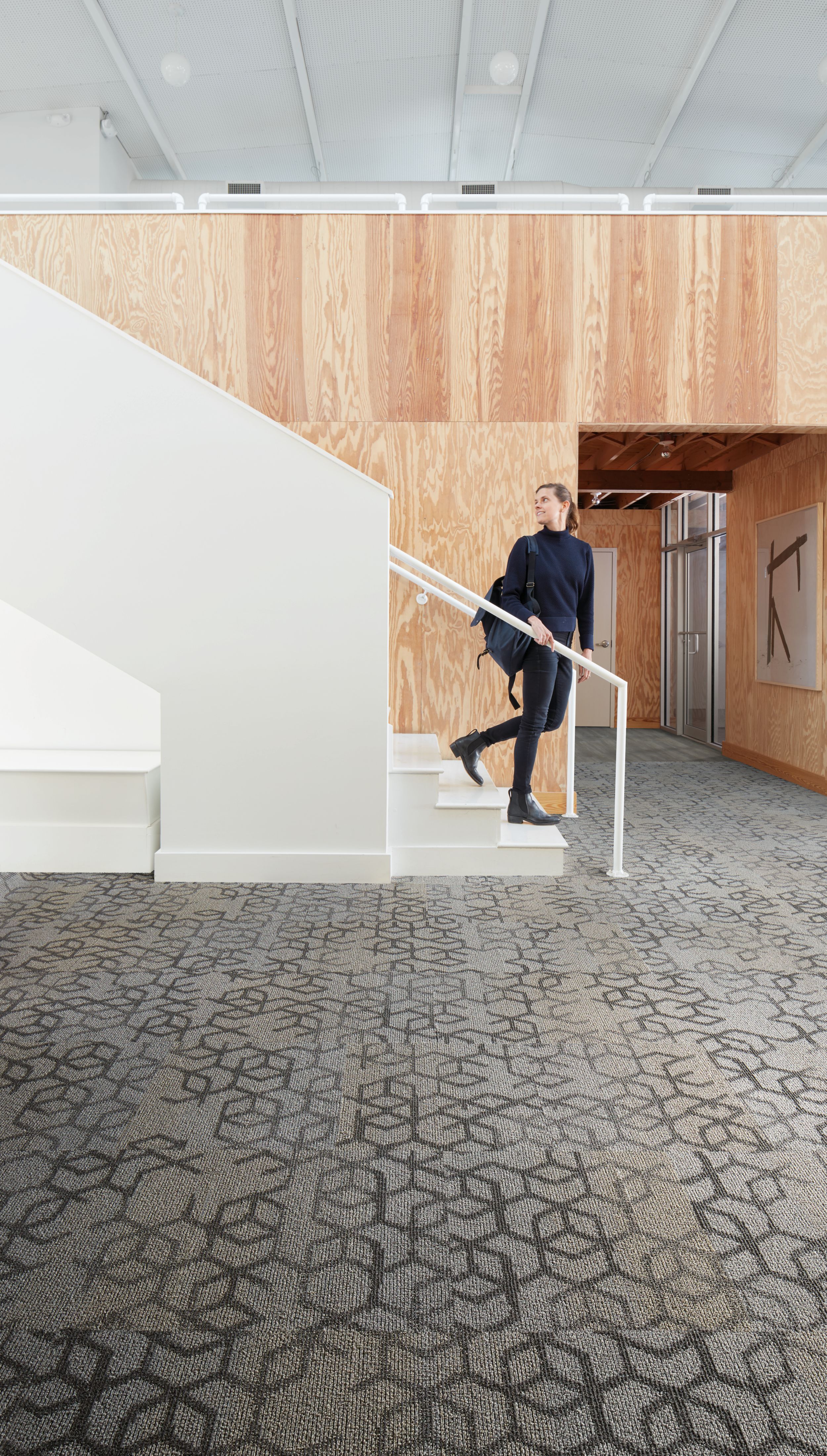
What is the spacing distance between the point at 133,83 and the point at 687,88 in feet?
14.9

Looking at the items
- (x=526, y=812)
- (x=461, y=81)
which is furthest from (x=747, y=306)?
(x=461, y=81)

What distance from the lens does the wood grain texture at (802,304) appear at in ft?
17.3

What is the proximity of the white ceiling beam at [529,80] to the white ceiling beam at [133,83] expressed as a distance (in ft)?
10.4

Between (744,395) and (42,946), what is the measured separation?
4735 mm

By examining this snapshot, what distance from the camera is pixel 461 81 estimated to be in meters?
7.40

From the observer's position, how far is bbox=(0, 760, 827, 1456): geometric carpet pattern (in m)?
1.28

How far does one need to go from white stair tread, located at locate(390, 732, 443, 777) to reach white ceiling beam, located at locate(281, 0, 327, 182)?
5476 millimetres

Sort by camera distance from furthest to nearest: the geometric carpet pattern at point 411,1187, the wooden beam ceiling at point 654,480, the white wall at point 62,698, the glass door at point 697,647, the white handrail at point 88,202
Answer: the glass door at point 697,647, the wooden beam ceiling at point 654,480, the white handrail at point 88,202, the white wall at point 62,698, the geometric carpet pattern at point 411,1187

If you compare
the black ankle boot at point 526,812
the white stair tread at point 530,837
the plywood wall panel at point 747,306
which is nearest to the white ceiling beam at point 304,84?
the plywood wall panel at point 747,306

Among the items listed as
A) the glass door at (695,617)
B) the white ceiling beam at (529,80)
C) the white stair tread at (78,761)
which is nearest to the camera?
the white stair tread at (78,761)

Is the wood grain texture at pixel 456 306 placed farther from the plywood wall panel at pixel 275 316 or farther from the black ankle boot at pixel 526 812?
the black ankle boot at pixel 526 812

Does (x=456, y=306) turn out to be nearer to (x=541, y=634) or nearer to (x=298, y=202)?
(x=541, y=634)

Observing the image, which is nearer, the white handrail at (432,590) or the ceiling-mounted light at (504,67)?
the white handrail at (432,590)

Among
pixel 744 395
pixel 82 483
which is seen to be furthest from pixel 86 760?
pixel 744 395
